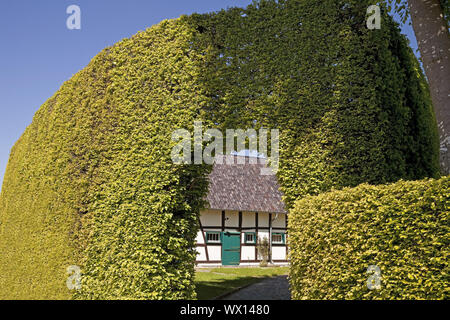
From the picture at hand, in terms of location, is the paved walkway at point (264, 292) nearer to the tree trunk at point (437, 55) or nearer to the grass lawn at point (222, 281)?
the grass lawn at point (222, 281)

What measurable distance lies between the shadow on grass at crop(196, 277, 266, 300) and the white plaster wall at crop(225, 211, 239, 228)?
5.98 m

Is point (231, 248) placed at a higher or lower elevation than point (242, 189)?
lower

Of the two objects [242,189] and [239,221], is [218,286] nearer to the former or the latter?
[239,221]

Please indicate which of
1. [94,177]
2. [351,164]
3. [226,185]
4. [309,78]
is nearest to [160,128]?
[94,177]

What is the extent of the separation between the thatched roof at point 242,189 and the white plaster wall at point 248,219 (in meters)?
0.75

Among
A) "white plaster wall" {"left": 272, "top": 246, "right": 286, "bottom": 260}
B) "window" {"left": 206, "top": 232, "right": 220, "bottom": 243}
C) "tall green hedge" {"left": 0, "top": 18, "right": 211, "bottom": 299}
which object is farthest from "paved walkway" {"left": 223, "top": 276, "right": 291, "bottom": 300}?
"white plaster wall" {"left": 272, "top": 246, "right": 286, "bottom": 260}

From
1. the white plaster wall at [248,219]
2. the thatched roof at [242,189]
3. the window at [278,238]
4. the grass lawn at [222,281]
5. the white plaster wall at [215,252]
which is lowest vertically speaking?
the grass lawn at [222,281]

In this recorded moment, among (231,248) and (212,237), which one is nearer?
(212,237)

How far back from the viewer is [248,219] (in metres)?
22.3

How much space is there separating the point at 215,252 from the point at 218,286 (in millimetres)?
7812

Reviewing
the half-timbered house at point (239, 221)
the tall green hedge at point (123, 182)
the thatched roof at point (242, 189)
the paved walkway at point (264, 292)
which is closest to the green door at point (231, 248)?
the half-timbered house at point (239, 221)

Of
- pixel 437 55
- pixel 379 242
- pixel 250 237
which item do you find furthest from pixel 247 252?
pixel 379 242

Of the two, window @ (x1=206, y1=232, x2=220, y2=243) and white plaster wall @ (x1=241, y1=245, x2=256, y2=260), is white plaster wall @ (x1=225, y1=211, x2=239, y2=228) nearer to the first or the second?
window @ (x1=206, y1=232, x2=220, y2=243)

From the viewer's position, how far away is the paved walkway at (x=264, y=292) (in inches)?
442
